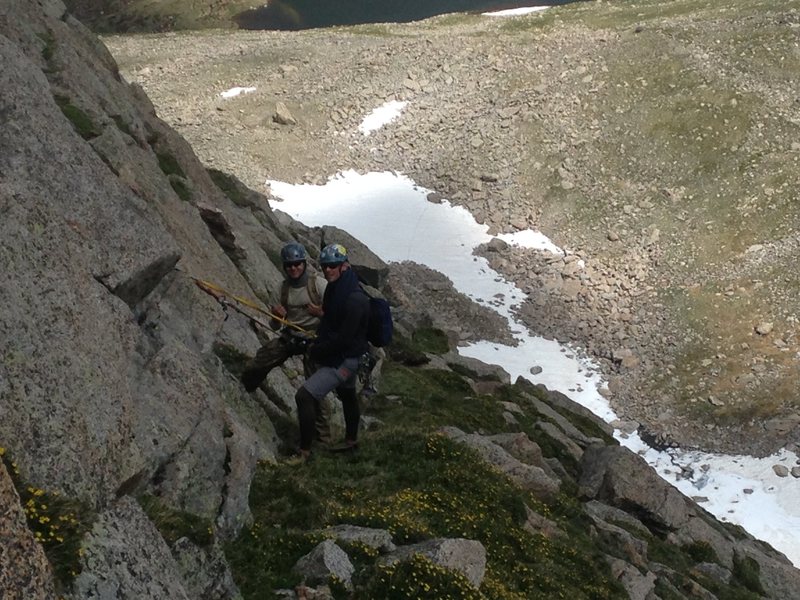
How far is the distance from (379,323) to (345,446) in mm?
3796

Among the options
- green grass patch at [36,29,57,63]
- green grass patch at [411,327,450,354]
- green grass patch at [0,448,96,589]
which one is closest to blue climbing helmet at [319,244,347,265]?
green grass patch at [0,448,96,589]

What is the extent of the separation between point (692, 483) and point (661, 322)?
16470 millimetres

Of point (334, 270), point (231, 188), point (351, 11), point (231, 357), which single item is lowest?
point (351, 11)

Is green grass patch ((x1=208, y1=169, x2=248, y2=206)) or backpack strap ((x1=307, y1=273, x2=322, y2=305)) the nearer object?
backpack strap ((x1=307, y1=273, x2=322, y2=305))

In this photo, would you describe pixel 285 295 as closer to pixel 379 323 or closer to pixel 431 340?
pixel 379 323

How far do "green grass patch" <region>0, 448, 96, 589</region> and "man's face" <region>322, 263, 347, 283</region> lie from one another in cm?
654

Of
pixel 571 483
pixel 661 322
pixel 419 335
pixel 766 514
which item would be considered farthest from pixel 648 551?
pixel 661 322

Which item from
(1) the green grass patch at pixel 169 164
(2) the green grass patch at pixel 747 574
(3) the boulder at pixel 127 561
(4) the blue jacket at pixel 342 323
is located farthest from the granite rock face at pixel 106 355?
(2) the green grass patch at pixel 747 574

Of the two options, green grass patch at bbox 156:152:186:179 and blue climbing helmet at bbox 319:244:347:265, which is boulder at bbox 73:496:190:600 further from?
green grass patch at bbox 156:152:186:179

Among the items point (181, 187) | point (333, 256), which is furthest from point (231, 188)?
point (333, 256)

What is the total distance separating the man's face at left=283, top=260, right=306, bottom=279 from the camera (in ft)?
53.6

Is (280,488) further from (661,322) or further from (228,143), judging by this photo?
(228,143)

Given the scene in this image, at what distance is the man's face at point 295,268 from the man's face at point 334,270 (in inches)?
68.3

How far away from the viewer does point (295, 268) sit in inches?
649
